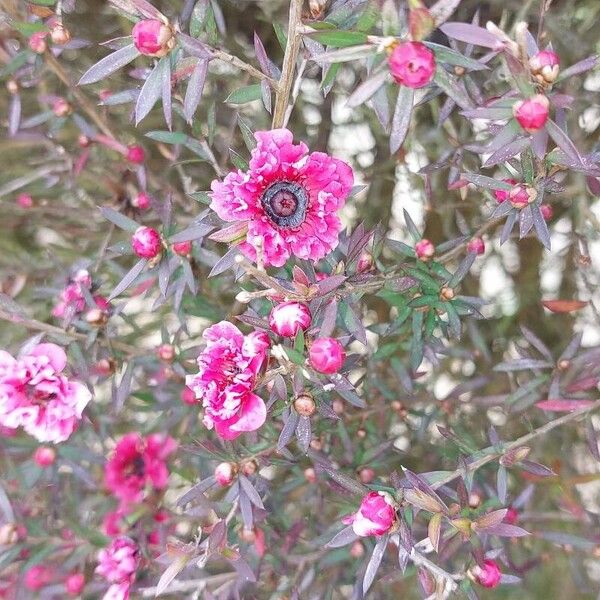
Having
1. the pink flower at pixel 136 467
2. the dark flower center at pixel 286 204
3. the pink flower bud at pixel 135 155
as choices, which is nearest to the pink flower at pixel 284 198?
the dark flower center at pixel 286 204

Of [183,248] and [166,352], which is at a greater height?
[183,248]

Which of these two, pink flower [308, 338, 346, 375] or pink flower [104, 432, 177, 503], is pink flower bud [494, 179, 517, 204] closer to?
pink flower [308, 338, 346, 375]

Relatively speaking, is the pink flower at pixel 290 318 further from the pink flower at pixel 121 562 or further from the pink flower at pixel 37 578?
the pink flower at pixel 37 578

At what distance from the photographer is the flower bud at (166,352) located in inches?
35.8

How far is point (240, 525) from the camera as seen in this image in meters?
0.85

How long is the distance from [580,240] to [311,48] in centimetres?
52

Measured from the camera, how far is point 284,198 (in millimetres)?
667

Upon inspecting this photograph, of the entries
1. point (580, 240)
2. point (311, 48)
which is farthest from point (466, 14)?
point (311, 48)

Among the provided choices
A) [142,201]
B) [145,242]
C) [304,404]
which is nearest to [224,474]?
[304,404]

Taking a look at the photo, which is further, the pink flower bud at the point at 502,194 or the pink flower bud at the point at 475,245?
the pink flower bud at the point at 475,245

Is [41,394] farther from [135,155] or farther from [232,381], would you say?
[135,155]

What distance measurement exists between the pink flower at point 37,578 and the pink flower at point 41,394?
0.33 meters

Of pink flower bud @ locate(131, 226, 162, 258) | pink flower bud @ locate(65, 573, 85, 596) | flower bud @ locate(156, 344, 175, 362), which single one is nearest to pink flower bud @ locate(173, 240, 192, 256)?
pink flower bud @ locate(131, 226, 162, 258)

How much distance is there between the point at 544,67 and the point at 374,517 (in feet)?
1.32
